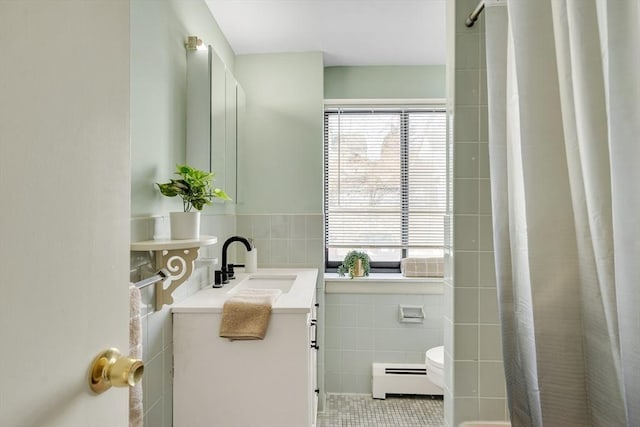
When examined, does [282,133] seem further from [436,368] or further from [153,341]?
[436,368]

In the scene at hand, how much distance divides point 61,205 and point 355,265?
95.8 inches

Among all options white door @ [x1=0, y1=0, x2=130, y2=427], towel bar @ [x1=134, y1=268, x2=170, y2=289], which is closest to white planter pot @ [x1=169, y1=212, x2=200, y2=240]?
towel bar @ [x1=134, y1=268, x2=170, y2=289]

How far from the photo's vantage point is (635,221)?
0.58 m

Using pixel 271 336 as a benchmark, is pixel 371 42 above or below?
above

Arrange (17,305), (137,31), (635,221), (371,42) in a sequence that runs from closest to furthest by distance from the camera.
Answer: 1. (17,305)
2. (635,221)
3. (137,31)
4. (371,42)

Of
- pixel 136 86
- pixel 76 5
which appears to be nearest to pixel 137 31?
pixel 136 86

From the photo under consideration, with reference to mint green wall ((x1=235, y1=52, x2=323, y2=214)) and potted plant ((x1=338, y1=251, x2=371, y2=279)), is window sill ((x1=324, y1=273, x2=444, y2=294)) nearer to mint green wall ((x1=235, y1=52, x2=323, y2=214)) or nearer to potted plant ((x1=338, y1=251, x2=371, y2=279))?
potted plant ((x1=338, y1=251, x2=371, y2=279))

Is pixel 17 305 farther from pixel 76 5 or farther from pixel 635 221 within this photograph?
pixel 635 221

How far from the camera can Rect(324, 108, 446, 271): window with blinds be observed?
9.45ft

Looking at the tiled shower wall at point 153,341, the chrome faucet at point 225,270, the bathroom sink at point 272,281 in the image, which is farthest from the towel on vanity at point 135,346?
the bathroom sink at point 272,281

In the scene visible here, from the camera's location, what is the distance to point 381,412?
8.12ft

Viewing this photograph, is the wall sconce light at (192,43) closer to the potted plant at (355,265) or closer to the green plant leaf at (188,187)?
the green plant leaf at (188,187)

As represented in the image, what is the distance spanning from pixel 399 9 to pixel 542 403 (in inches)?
78.8

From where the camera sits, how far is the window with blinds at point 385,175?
9.45 ft
